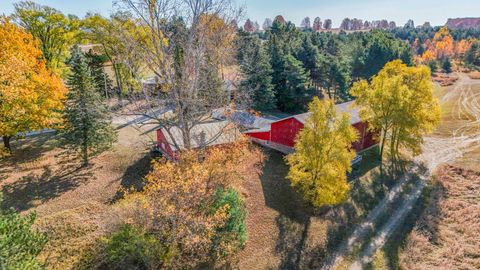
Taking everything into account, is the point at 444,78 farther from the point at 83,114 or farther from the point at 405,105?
the point at 83,114

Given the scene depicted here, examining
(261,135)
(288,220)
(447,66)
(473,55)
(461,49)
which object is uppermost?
(461,49)

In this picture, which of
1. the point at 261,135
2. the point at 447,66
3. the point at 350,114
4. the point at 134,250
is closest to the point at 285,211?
the point at 261,135

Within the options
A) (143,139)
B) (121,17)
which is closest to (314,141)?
(121,17)

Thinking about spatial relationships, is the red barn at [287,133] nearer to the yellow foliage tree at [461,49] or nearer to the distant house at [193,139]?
the distant house at [193,139]

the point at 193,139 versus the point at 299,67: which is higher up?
the point at 299,67

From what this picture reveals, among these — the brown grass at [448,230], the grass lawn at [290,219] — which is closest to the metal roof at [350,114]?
the grass lawn at [290,219]

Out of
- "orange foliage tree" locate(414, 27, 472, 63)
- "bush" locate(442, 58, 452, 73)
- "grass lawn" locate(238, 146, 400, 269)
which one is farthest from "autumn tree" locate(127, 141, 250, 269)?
"orange foliage tree" locate(414, 27, 472, 63)

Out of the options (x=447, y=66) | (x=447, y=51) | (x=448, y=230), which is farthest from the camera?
(x=447, y=51)
